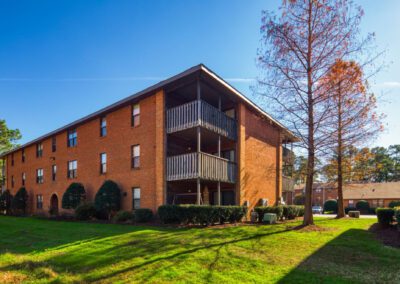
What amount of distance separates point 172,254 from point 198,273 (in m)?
1.71

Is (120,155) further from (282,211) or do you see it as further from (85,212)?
(282,211)

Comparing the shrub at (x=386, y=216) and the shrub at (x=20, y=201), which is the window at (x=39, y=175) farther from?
→ the shrub at (x=386, y=216)

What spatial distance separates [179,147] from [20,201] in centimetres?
1968

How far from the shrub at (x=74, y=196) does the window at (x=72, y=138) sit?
4030 millimetres

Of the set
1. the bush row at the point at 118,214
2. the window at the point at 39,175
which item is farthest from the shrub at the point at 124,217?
the window at the point at 39,175

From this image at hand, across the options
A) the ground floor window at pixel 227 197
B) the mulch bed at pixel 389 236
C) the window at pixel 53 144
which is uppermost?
the window at pixel 53 144

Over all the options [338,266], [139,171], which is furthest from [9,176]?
[338,266]

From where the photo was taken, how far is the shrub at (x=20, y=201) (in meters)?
29.7

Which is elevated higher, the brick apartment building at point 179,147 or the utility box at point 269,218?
the brick apartment building at point 179,147

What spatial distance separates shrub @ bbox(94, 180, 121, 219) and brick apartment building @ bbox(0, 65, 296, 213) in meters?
0.45

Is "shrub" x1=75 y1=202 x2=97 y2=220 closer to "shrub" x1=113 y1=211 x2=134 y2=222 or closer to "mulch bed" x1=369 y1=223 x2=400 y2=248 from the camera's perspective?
"shrub" x1=113 y1=211 x2=134 y2=222

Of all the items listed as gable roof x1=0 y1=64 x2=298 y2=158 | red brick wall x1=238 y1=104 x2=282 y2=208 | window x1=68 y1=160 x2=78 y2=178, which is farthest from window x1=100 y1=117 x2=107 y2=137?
red brick wall x1=238 y1=104 x2=282 y2=208

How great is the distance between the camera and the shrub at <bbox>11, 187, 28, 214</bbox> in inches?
1171

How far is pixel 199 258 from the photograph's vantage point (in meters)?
8.18
